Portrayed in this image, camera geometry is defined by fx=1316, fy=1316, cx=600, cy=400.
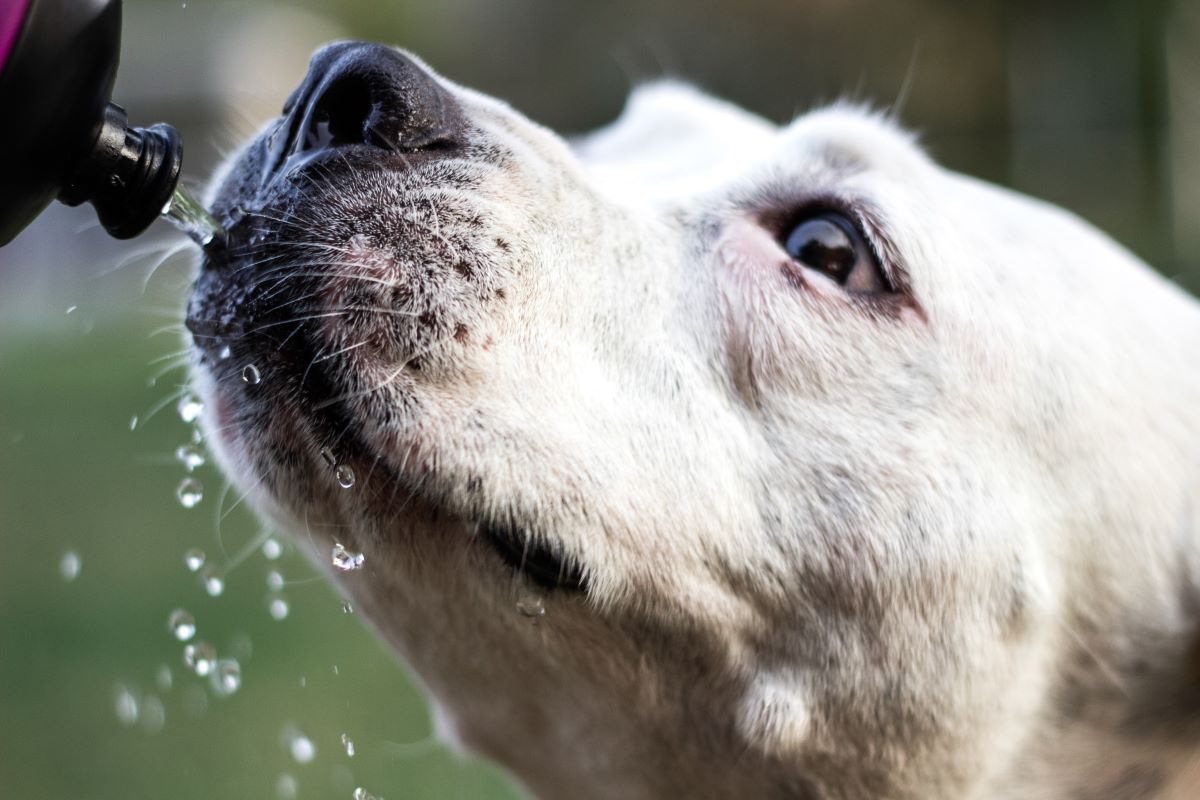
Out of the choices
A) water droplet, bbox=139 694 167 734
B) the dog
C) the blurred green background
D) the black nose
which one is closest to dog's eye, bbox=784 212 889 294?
the dog

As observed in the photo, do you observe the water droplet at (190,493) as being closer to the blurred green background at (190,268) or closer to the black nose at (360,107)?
the blurred green background at (190,268)

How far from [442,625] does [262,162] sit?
81 cm

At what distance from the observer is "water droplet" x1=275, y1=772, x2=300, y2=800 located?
4.61 meters

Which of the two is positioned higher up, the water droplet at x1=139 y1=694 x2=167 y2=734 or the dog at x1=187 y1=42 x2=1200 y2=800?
the dog at x1=187 y1=42 x2=1200 y2=800

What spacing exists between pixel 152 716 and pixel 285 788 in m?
0.95

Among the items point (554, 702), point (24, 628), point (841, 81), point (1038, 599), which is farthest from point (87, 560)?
point (841, 81)

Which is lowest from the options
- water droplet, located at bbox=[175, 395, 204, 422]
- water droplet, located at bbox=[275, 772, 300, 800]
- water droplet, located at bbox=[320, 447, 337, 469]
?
water droplet, located at bbox=[275, 772, 300, 800]

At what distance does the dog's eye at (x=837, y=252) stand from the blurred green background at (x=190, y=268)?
524 millimetres

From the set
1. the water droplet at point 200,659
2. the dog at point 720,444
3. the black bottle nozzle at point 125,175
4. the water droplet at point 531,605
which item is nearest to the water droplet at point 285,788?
the water droplet at point 200,659

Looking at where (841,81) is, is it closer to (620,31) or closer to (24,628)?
(620,31)

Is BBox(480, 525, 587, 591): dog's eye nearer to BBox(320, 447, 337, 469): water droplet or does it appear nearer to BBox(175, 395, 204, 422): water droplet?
BBox(320, 447, 337, 469): water droplet

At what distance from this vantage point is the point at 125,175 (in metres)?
1.78

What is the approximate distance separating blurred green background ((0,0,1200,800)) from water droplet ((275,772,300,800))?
0.09 ft

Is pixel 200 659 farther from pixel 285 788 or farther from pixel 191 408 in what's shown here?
pixel 285 788
